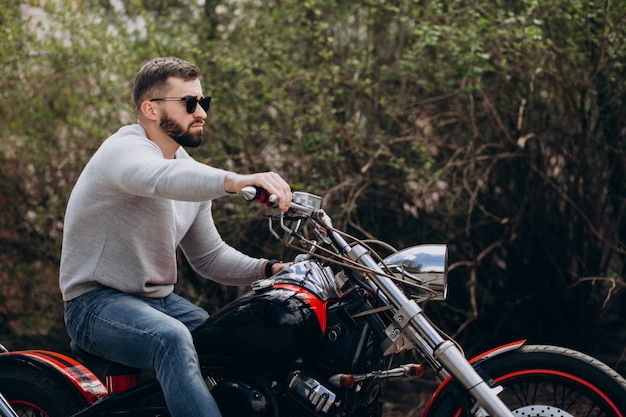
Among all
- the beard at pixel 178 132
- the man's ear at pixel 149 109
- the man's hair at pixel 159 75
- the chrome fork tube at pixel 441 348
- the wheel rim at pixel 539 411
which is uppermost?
the man's hair at pixel 159 75

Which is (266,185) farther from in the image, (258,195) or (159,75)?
(159,75)

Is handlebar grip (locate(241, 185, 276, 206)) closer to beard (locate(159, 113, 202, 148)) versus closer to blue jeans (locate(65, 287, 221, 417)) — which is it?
blue jeans (locate(65, 287, 221, 417))

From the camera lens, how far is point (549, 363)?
9.00 ft

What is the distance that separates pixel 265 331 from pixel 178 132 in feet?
2.77

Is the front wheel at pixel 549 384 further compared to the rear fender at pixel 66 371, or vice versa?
the rear fender at pixel 66 371

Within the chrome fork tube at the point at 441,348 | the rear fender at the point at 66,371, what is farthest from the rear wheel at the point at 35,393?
the chrome fork tube at the point at 441,348

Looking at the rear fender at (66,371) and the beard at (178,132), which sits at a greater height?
the beard at (178,132)

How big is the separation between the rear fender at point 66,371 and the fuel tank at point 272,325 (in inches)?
21.6

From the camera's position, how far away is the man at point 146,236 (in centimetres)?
277

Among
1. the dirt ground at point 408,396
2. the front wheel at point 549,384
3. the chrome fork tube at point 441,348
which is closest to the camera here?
the chrome fork tube at point 441,348

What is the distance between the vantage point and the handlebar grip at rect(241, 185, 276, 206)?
8.55 feet

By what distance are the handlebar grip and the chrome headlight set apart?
1.60 ft

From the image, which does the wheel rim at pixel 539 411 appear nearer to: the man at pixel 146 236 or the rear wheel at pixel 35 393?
the man at pixel 146 236

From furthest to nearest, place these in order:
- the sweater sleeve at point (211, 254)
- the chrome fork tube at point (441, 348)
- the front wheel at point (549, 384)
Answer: the sweater sleeve at point (211, 254) → the front wheel at point (549, 384) → the chrome fork tube at point (441, 348)
